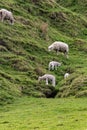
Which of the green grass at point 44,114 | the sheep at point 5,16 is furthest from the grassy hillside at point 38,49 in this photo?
the green grass at point 44,114

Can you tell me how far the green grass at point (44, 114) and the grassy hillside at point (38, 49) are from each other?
275cm

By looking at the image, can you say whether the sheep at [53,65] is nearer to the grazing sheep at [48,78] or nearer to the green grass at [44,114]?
the grazing sheep at [48,78]

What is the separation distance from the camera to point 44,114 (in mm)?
33875

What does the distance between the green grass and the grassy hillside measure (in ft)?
9.03

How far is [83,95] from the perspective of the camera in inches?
1688

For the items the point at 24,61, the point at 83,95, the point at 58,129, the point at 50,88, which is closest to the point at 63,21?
the point at 24,61

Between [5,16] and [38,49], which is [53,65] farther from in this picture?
[5,16]

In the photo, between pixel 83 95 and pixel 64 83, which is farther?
pixel 64 83

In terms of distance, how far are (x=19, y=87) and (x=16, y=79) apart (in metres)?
1.90

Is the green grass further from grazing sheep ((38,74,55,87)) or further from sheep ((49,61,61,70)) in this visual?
sheep ((49,61,61,70))

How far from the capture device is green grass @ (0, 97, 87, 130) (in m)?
28.0

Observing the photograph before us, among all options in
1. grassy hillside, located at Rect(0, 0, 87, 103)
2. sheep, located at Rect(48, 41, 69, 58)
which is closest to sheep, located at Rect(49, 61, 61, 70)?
grassy hillside, located at Rect(0, 0, 87, 103)

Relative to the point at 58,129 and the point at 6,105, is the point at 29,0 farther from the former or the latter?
the point at 58,129

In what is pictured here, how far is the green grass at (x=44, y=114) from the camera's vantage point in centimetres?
2800
